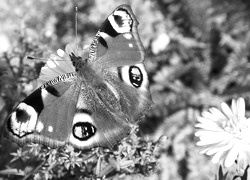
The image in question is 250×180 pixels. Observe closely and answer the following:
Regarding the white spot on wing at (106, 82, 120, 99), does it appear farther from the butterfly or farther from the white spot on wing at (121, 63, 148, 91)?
the white spot on wing at (121, 63, 148, 91)

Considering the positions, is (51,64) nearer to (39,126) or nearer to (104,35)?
(104,35)

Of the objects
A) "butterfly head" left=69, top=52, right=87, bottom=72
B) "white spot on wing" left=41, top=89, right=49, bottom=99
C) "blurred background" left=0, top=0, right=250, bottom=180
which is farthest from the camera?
"blurred background" left=0, top=0, right=250, bottom=180

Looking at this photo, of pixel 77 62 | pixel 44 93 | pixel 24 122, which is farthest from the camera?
pixel 77 62

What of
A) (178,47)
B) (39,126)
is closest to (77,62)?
(39,126)

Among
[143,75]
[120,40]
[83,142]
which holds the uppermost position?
Answer: [120,40]

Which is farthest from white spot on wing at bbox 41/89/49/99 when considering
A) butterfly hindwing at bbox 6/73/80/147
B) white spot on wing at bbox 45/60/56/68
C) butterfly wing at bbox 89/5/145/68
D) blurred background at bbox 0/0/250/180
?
blurred background at bbox 0/0/250/180

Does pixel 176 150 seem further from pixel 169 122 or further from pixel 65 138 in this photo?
pixel 65 138
